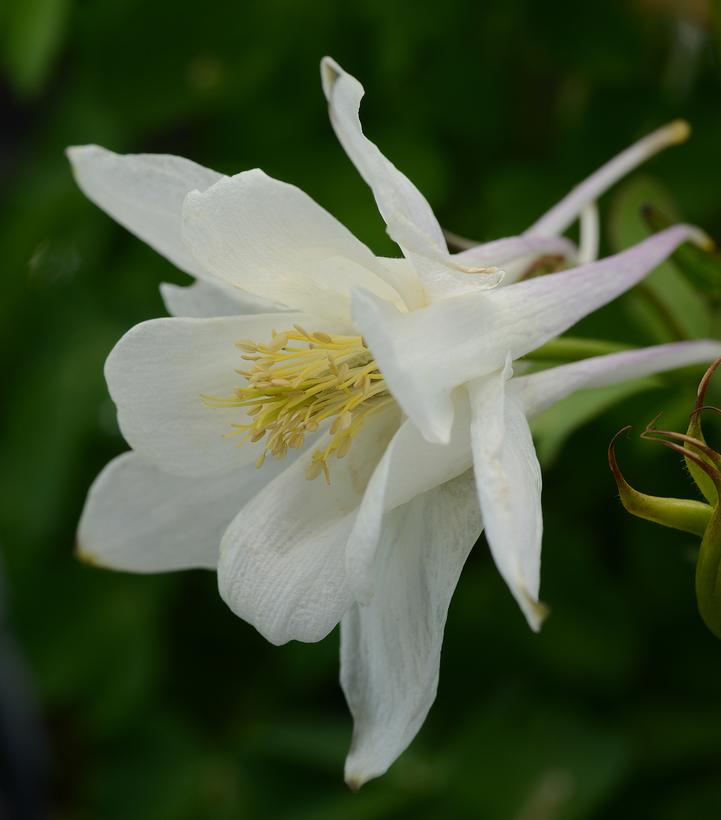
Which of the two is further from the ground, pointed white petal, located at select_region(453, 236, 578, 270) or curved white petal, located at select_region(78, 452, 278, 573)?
pointed white petal, located at select_region(453, 236, 578, 270)

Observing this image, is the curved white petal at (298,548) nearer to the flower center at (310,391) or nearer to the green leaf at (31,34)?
the flower center at (310,391)

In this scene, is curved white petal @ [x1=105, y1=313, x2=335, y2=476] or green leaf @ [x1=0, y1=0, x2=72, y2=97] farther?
green leaf @ [x1=0, y1=0, x2=72, y2=97]

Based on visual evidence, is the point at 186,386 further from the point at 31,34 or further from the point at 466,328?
the point at 31,34

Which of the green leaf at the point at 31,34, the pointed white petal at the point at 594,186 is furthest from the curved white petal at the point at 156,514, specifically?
the green leaf at the point at 31,34

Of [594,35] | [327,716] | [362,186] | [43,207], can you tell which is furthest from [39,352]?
[594,35]

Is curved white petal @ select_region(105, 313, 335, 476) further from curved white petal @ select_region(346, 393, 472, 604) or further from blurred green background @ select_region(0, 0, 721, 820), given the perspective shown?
blurred green background @ select_region(0, 0, 721, 820)

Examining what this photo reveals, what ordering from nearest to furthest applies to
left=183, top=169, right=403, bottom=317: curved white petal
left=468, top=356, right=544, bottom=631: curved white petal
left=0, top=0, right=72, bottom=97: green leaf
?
left=468, top=356, right=544, bottom=631: curved white petal, left=183, top=169, right=403, bottom=317: curved white petal, left=0, top=0, right=72, bottom=97: green leaf

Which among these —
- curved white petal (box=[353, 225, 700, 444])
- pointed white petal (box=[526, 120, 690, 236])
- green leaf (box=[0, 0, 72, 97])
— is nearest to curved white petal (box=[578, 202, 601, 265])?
pointed white petal (box=[526, 120, 690, 236])
